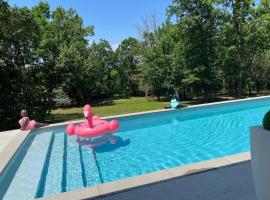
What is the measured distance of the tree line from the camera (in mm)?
14812

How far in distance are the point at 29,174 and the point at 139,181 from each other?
3.42 meters

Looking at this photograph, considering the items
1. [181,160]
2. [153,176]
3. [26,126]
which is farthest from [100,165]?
[26,126]

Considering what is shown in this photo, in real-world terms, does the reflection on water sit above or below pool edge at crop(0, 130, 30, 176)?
below

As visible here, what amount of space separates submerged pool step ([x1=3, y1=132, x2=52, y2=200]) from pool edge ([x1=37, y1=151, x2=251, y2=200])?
57.8 inches

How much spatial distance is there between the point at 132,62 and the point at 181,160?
30781mm

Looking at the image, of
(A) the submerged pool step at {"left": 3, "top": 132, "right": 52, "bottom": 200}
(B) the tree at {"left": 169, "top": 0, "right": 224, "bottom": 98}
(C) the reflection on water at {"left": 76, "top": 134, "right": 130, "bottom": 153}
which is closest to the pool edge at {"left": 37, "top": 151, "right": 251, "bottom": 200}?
(A) the submerged pool step at {"left": 3, "top": 132, "right": 52, "bottom": 200}

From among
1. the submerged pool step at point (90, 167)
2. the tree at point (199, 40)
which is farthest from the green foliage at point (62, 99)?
the submerged pool step at point (90, 167)

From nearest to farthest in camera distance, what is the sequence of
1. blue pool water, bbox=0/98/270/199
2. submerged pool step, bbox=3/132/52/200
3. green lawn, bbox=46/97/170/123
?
submerged pool step, bbox=3/132/52/200
blue pool water, bbox=0/98/270/199
green lawn, bbox=46/97/170/123

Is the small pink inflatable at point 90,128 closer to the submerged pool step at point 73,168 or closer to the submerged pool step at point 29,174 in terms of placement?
the submerged pool step at point 73,168

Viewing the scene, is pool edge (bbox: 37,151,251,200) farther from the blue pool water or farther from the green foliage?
the green foliage

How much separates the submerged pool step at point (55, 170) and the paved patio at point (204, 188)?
2348mm

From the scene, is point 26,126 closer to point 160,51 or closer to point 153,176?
point 153,176

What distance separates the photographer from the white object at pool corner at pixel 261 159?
2.72 metres

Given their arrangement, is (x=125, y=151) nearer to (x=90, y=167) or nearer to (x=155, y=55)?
(x=90, y=167)
